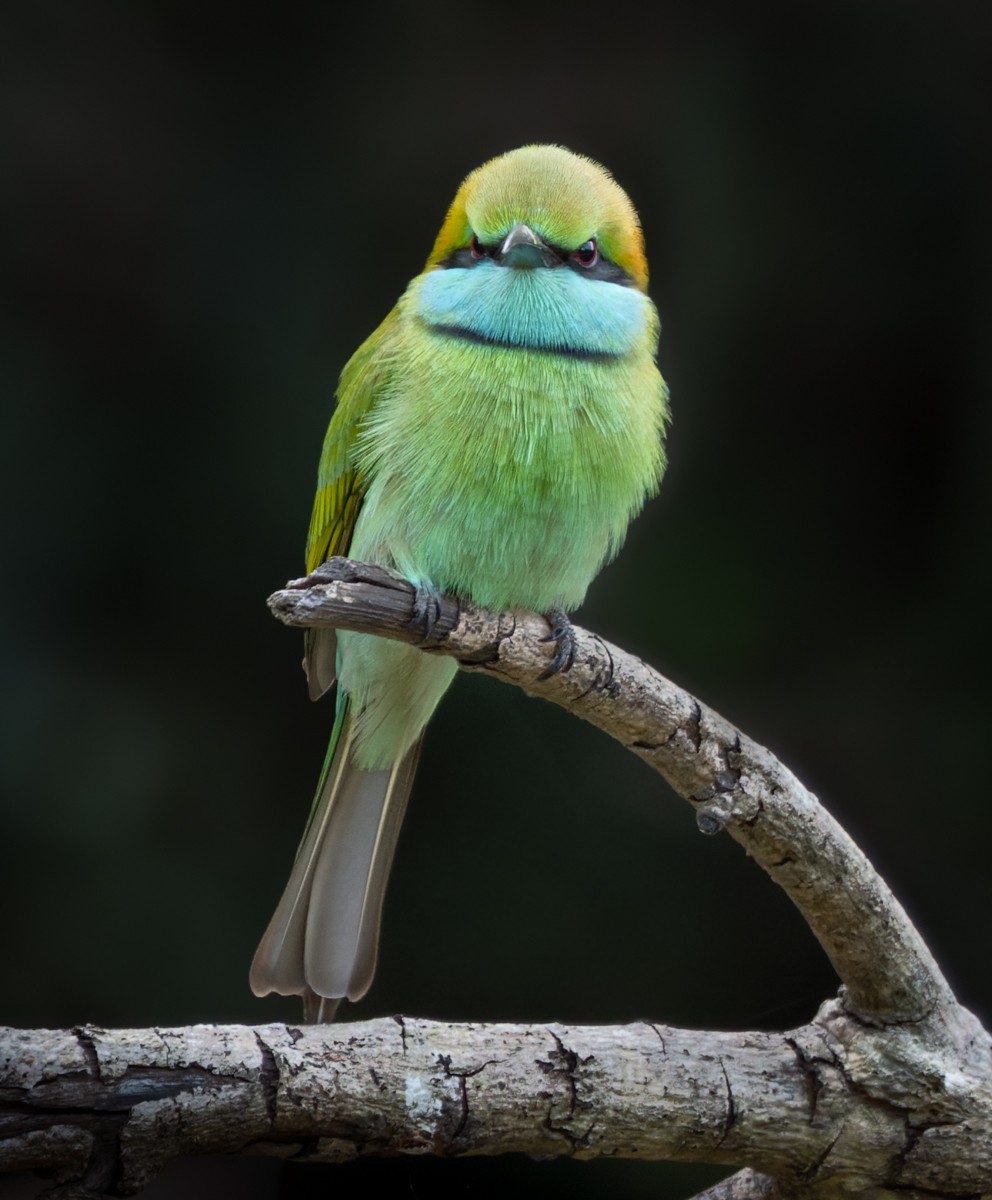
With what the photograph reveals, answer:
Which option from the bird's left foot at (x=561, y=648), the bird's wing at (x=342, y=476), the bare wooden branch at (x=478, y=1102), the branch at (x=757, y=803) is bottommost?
the bare wooden branch at (x=478, y=1102)

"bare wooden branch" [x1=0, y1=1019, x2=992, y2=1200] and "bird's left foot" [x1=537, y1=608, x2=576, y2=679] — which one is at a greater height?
"bird's left foot" [x1=537, y1=608, x2=576, y2=679]

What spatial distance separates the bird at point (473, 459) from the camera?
1501 millimetres

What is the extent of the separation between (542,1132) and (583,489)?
2.08ft

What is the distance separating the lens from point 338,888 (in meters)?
1.60

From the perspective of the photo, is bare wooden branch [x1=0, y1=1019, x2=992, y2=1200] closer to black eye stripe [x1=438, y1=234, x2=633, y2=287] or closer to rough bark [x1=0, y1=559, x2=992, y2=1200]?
rough bark [x1=0, y1=559, x2=992, y2=1200]

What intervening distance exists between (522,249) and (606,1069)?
2.70ft

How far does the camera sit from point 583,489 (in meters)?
1.51

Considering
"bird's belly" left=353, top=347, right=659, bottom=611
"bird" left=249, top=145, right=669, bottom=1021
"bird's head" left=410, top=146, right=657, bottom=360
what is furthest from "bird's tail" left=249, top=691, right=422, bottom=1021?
"bird's head" left=410, top=146, right=657, bottom=360

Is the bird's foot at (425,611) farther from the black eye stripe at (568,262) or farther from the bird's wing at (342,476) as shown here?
the black eye stripe at (568,262)

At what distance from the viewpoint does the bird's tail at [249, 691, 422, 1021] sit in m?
1.56

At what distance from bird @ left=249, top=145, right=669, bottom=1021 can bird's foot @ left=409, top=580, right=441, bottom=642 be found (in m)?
0.06

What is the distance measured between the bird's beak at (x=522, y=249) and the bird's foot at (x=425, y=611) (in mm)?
368

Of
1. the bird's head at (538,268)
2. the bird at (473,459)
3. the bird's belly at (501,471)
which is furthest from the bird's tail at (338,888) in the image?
the bird's head at (538,268)

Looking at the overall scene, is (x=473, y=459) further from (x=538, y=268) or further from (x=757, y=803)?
(x=757, y=803)
